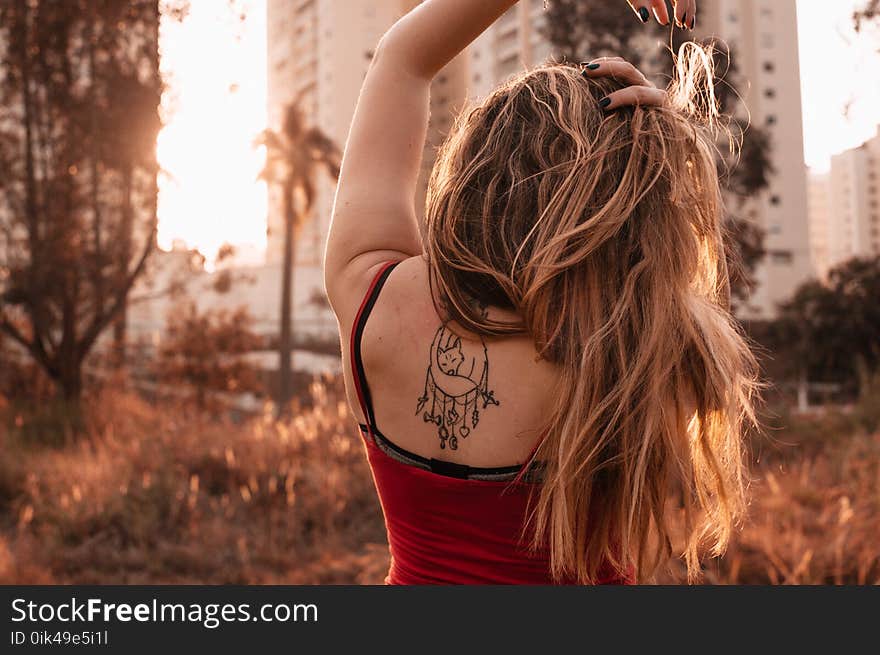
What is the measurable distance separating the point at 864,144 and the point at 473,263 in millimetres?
3687

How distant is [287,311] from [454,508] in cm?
2266

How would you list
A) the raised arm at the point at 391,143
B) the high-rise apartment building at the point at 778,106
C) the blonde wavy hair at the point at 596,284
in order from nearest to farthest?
the blonde wavy hair at the point at 596,284
the raised arm at the point at 391,143
the high-rise apartment building at the point at 778,106

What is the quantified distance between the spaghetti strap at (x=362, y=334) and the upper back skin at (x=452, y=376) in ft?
0.03

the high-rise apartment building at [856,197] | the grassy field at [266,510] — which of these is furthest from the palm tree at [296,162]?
the high-rise apartment building at [856,197]

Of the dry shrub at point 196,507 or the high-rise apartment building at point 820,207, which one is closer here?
the dry shrub at point 196,507

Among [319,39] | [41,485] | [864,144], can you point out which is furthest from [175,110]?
[319,39]

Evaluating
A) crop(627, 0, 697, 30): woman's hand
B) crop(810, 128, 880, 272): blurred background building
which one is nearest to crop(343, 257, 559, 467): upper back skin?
crop(627, 0, 697, 30): woman's hand

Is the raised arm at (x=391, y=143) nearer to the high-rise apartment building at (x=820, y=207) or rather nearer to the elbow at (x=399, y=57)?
the elbow at (x=399, y=57)

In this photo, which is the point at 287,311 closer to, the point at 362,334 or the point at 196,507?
the point at 196,507

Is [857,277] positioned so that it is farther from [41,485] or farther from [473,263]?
[473,263]

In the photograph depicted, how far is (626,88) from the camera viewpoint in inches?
53.3

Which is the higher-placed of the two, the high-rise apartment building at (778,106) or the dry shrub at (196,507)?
the high-rise apartment building at (778,106)

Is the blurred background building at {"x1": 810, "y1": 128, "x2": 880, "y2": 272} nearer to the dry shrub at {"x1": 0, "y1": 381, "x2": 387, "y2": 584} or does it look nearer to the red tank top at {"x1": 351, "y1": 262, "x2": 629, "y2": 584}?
the dry shrub at {"x1": 0, "y1": 381, "x2": 387, "y2": 584}

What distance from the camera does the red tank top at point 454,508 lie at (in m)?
1.33
